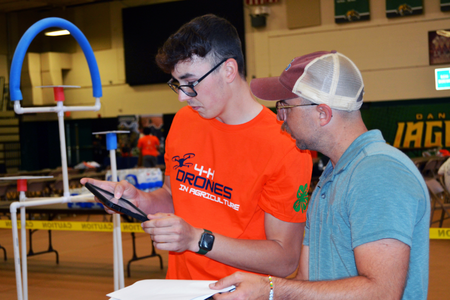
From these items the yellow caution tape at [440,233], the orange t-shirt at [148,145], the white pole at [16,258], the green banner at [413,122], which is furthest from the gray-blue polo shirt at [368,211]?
the green banner at [413,122]

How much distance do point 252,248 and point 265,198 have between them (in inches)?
7.8

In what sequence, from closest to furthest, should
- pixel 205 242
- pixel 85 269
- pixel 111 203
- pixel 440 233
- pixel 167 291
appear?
pixel 167 291 → pixel 205 242 → pixel 111 203 → pixel 440 233 → pixel 85 269

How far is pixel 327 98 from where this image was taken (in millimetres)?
1256

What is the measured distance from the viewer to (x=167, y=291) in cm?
135

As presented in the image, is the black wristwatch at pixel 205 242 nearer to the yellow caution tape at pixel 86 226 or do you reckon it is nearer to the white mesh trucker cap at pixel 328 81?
the white mesh trucker cap at pixel 328 81

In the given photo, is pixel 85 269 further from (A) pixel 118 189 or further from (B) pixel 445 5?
(B) pixel 445 5

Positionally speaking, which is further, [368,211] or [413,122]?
[413,122]

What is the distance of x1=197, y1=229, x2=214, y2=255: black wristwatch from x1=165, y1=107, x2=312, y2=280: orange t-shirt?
25 centimetres

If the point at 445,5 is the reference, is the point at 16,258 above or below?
below

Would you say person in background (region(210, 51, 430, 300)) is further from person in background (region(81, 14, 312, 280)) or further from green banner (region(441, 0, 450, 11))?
green banner (region(441, 0, 450, 11))

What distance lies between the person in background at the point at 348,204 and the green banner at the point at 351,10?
13.4 metres

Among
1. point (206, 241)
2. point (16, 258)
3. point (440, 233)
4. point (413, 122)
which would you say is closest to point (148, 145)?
point (413, 122)

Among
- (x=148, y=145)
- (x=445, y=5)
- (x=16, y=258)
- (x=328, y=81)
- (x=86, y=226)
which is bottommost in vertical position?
(x=86, y=226)

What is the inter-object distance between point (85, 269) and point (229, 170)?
4936 millimetres
